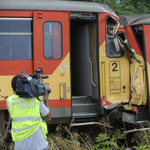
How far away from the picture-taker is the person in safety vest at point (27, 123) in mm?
2643

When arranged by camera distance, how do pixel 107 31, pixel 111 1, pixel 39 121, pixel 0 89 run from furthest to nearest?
1. pixel 111 1
2. pixel 107 31
3. pixel 0 89
4. pixel 39 121

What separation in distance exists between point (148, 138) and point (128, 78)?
1.42 m

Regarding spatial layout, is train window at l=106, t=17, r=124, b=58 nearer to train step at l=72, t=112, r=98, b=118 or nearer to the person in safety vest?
train step at l=72, t=112, r=98, b=118

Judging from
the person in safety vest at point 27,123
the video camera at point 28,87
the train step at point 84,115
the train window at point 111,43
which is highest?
the train window at point 111,43

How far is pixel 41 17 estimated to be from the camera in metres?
5.15

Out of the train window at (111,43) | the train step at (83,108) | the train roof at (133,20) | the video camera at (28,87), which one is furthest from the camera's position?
the train roof at (133,20)

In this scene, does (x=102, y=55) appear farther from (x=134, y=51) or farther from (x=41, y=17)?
(x=41, y=17)

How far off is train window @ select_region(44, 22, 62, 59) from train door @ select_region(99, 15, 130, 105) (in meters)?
0.96

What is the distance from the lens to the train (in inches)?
200

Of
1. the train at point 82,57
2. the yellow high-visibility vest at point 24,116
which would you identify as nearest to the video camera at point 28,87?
the yellow high-visibility vest at point 24,116

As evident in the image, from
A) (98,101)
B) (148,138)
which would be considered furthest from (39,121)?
(148,138)

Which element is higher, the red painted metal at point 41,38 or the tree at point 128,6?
the tree at point 128,6

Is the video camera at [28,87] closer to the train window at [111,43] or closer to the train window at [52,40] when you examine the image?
the train window at [52,40]

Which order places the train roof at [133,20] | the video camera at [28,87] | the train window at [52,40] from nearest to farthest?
the video camera at [28,87]
the train window at [52,40]
the train roof at [133,20]
